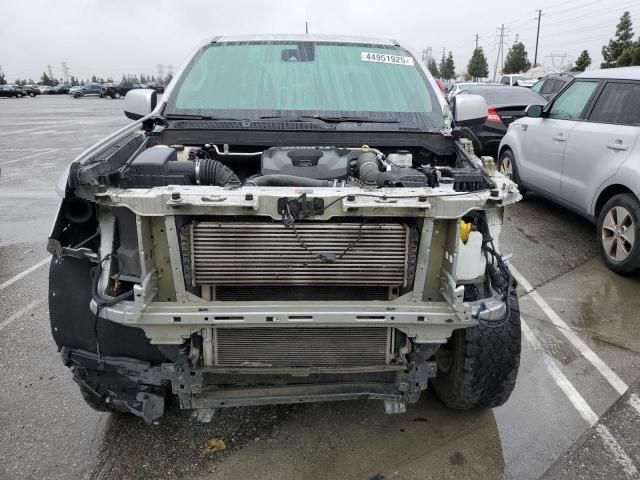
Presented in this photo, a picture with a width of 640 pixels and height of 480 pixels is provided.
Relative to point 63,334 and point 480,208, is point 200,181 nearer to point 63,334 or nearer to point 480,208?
point 63,334

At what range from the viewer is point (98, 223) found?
2516 millimetres

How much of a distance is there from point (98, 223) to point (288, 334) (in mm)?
1039

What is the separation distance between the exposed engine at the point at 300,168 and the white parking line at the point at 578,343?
1.73 m

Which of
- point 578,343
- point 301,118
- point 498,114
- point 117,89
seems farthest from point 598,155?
point 117,89

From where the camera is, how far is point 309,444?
2871 millimetres

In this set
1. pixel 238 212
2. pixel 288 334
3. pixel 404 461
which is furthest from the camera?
pixel 404 461

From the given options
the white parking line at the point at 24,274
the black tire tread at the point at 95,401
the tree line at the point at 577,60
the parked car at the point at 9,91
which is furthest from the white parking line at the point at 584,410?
the parked car at the point at 9,91

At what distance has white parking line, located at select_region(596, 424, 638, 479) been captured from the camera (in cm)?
267

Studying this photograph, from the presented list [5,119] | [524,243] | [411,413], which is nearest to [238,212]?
[411,413]

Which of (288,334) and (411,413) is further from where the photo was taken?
(411,413)

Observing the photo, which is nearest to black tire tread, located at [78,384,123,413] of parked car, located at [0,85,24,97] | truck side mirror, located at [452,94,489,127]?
truck side mirror, located at [452,94,489,127]

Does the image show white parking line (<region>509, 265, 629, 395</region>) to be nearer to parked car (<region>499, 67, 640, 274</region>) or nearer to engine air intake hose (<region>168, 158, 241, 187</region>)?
parked car (<region>499, 67, 640, 274</region>)

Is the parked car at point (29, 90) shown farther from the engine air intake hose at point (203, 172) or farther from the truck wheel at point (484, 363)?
the truck wheel at point (484, 363)

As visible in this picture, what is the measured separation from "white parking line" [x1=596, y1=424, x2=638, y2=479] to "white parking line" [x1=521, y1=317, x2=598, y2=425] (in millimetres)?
86
